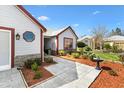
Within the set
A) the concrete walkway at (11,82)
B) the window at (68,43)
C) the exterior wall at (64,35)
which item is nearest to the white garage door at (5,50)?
the concrete walkway at (11,82)

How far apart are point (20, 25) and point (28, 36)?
3.29 feet

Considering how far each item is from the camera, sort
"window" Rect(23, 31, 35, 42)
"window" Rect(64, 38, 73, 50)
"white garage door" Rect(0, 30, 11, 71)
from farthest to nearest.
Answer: "window" Rect(64, 38, 73, 50) < "window" Rect(23, 31, 35, 42) < "white garage door" Rect(0, 30, 11, 71)

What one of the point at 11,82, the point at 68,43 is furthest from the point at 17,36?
the point at 68,43

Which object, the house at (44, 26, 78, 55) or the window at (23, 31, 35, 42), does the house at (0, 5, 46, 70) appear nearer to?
the window at (23, 31, 35, 42)

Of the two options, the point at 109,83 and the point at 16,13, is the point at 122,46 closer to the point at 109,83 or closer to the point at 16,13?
the point at 109,83

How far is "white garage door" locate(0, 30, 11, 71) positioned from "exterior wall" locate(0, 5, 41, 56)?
51 centimetres

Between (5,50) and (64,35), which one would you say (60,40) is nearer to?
(64,35)

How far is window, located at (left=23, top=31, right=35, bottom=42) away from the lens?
8.49m

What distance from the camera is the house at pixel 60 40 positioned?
15745mm

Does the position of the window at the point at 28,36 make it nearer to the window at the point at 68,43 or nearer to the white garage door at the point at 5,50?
the white garage door at the point at 5,50

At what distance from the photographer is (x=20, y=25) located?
823cm

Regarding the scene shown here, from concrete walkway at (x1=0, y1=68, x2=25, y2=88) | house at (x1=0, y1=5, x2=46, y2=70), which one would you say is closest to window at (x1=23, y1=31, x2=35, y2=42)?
house at (x1=0, y1=5, x2=46, y2=70)
